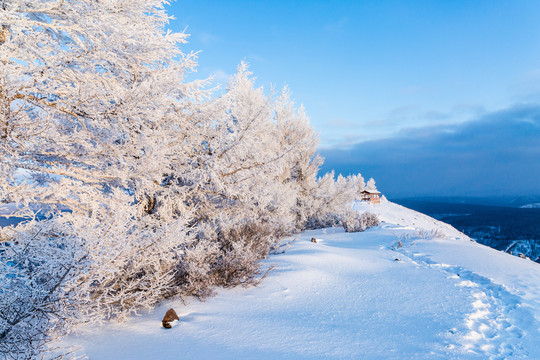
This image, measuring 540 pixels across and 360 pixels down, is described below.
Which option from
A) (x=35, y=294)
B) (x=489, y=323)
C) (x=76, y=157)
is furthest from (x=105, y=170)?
(x=489, y=323)

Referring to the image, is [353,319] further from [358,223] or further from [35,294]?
[358,223]

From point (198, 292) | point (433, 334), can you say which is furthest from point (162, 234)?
point (433, 334)

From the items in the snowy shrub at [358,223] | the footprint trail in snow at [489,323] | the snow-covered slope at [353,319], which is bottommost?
the footprint trail in snow at [489,323]

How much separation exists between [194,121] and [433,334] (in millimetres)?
4651

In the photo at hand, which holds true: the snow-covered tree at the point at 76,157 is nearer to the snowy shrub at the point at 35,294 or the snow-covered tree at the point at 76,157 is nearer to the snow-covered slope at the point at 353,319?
the snowy shrub at the point at 35,294

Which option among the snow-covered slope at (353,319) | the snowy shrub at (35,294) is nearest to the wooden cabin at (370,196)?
the snow-covered slope at (353,319)

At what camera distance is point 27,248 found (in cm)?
183

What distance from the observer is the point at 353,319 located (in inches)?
109

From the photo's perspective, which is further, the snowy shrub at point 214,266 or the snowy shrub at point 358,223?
the snowy shrub at point 358,223

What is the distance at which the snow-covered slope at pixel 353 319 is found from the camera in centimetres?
220

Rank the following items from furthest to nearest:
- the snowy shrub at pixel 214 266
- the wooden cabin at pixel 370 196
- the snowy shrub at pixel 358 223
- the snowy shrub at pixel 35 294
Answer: the wooden cabin at pixel 370 196 < the snowy shrub at pixel 358 223 < the snowy shrub at pixel 214 266 < the snowy shrub at pixel 35 294

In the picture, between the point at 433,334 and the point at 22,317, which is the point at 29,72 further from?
the point at 433,334

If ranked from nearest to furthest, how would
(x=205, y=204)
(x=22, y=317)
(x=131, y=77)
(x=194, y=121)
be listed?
(x=22, y=317) < (x=131, y=77) < (x=194, y=121) < (x=205, y=204)

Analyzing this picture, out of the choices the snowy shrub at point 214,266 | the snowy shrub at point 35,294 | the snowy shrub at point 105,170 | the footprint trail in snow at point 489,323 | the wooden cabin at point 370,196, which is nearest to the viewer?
the snowy shrub at point 35,294
